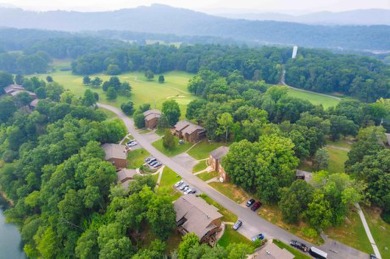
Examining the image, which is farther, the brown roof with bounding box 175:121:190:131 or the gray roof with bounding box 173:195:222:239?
the brown roof with bounding box 175:121:190:131

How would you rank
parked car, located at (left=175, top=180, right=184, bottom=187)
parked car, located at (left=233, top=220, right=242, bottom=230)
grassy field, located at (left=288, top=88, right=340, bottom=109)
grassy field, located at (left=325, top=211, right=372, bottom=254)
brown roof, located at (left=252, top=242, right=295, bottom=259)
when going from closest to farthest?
brown roof, located at (left=252, top=242, right=295, bottom=259) → grassy field, located at (left=325, top=211, right=372, bottom=254) → parked car, located at (left=233, top=220, right=242, bottom=230) → parked car, located at (left=175, top=180, right=184, bottom=187) → grassy field, located at (left=288, top=88, right=340, bottom=109)

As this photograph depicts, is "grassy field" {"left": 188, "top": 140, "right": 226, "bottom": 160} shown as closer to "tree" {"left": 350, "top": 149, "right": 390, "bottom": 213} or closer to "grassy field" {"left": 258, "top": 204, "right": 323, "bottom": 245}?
"grassy field" {"left": 258, "top": 204, "right": 323, "bottom": 245}

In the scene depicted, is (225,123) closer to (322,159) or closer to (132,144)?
(322,159)

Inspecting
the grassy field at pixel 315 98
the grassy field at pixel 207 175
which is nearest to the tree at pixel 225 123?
the grassy field at pixel 207 175

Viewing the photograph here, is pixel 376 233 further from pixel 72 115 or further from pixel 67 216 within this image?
pixel 72 115

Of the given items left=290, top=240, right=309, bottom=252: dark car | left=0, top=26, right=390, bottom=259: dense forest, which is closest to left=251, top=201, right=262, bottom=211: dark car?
left=0, top=26, right=390, bottom=259: dense forest
